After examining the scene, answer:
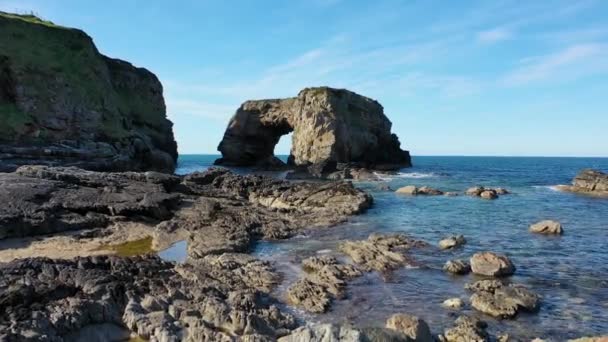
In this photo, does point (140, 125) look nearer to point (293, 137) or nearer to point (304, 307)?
point (293, 137)

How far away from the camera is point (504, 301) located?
15453 mm

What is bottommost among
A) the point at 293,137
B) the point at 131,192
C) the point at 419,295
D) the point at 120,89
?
the point at 419,295

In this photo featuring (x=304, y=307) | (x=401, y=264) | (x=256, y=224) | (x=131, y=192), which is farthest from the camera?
(x=131, y=192)

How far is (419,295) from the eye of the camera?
56.2ft

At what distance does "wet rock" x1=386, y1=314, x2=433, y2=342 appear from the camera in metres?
12.1

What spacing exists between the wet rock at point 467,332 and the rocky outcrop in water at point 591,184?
47.5 m

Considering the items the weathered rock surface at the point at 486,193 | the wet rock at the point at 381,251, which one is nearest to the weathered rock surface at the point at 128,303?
the wet rock at the point at 381,251

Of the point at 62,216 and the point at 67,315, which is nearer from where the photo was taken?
the point at 67,315

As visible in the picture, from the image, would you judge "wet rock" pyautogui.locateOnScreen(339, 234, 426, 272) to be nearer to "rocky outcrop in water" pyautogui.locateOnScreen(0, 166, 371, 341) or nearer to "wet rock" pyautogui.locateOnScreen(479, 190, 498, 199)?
"rocky outcrop in water" pyautogui.locateOnScreen(0, 166, 371, 341)

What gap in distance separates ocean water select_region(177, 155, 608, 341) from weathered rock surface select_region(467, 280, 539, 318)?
0.33m

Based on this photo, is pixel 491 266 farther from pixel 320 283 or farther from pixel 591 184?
pixel 591 184

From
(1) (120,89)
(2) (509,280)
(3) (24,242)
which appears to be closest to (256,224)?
(3) (24,242)

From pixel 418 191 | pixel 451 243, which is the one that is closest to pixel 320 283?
pixel 451 243

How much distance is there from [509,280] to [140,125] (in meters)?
72.7
